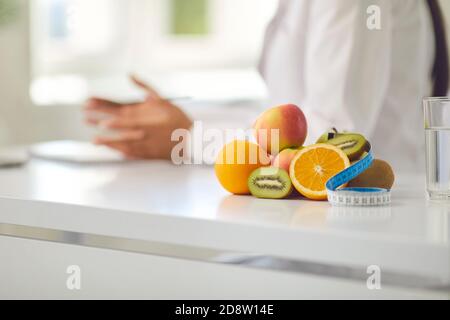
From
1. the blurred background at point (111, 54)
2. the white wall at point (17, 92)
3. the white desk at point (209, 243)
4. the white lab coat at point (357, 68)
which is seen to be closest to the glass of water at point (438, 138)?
the white desk at point (209, 243)

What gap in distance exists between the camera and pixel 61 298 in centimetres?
110

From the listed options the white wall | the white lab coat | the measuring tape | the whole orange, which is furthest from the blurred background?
the measuring tape

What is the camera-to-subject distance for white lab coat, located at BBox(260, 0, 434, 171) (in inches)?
60.3

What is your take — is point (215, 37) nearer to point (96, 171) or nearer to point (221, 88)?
point (221, 88)

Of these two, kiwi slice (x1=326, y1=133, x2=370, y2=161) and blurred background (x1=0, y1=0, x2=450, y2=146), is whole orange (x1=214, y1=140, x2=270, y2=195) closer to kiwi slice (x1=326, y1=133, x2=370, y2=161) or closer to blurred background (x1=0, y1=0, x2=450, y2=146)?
kiwi slice (x1=326, y1=133, x2=370, y2=161)

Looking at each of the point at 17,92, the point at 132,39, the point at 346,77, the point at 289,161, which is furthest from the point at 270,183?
the point at 132,39

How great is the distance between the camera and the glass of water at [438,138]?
3.28 ft

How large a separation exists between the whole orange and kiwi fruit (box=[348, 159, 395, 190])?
0.12m

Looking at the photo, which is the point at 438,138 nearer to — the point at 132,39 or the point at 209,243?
the point at 209,243

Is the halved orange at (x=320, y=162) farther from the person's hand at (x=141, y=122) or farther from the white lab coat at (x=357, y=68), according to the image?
the person's hand at (x=141, y=122)

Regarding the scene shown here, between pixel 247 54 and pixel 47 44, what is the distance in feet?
3.18

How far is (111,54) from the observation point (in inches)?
114

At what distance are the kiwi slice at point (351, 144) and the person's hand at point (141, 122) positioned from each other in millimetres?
576
